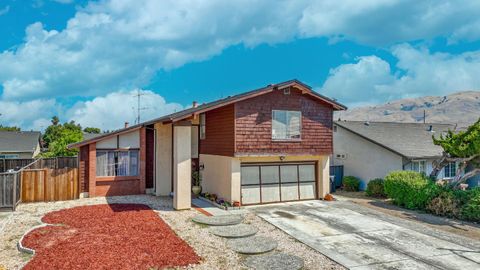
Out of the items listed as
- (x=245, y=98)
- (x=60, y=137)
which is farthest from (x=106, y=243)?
(x=60, y=137)

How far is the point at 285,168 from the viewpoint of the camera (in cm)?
1609

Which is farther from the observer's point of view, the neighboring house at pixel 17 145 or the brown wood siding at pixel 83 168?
the neighboring house at pixel 17 145

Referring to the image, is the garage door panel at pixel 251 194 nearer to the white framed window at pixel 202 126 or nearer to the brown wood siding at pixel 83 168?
the white framed window at pixel 202 126

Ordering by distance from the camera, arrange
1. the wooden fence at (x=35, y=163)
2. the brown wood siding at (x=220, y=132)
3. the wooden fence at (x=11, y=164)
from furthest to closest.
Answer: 1. the wooden fence at (x=11, y=164)
2. the wooden fence at (x=35, y=163)
3. the brown wood siding at (x=220, y=132)

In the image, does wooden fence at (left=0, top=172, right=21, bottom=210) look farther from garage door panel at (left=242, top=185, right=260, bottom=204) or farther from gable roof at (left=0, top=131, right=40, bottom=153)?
gable roof at (left=0, top=131, right=40, bottom=153)

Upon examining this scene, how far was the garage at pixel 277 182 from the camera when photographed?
15.3 metres

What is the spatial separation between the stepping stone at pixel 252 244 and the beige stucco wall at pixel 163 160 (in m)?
8.52

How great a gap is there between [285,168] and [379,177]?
7.38 metres

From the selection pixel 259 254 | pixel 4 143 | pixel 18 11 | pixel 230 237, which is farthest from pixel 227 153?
pixel 4 143

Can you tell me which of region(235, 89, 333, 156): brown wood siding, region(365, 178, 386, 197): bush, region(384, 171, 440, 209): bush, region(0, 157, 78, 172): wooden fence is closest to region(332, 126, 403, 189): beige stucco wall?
region(365, 178, 386, 197): bush

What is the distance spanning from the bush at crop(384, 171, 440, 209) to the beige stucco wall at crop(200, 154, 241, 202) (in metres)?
7.69

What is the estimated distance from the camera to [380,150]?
65.8 feet

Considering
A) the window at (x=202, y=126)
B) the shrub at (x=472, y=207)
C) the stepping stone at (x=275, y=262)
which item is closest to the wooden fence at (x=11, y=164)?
the window at (x=202, y=126)

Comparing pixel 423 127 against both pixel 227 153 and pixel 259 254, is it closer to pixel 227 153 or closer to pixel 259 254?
pixel 227 153
